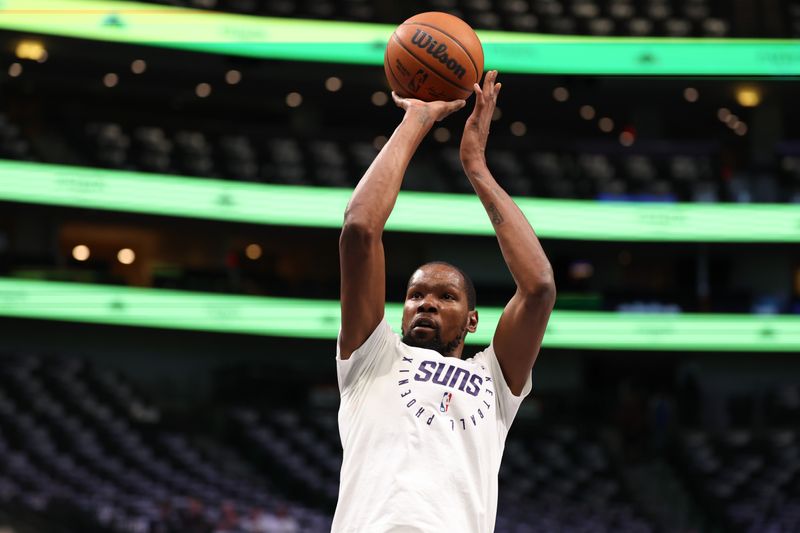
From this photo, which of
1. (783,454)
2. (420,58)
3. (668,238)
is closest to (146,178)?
(668,238)

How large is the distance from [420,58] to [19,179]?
1929cm

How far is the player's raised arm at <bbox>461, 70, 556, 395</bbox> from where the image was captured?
12.1 feet

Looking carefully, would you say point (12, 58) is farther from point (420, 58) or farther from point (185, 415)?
point (420, 58)

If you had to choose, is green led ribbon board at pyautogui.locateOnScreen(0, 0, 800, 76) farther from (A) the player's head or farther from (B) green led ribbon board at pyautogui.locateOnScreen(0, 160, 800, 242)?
(A) the player's head

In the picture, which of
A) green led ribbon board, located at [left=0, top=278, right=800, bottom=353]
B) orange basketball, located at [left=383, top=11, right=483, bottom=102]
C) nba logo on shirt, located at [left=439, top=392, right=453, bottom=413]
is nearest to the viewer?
nba logo on shirt, located at [left=439, top=392, right=453, bottom=413]

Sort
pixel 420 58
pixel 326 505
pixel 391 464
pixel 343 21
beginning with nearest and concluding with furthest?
1. pixel 391 464
2. pixel 420 58
3. pixel 326 505
4. pixel 343 21

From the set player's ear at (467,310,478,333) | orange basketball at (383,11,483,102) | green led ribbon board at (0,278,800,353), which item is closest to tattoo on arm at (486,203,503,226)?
player's ear at (467,310,478,333)

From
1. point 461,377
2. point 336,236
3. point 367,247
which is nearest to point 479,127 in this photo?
point 367,247

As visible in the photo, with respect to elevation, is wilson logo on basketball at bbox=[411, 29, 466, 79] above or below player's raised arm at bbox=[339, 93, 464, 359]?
above

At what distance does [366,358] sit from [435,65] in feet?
4.35

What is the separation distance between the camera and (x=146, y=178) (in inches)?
915

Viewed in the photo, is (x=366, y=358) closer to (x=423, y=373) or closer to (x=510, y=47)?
(x=423, y=373)

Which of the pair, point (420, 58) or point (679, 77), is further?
point (679, 77)

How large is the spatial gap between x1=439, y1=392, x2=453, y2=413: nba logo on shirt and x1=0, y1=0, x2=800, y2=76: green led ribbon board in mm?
21026
